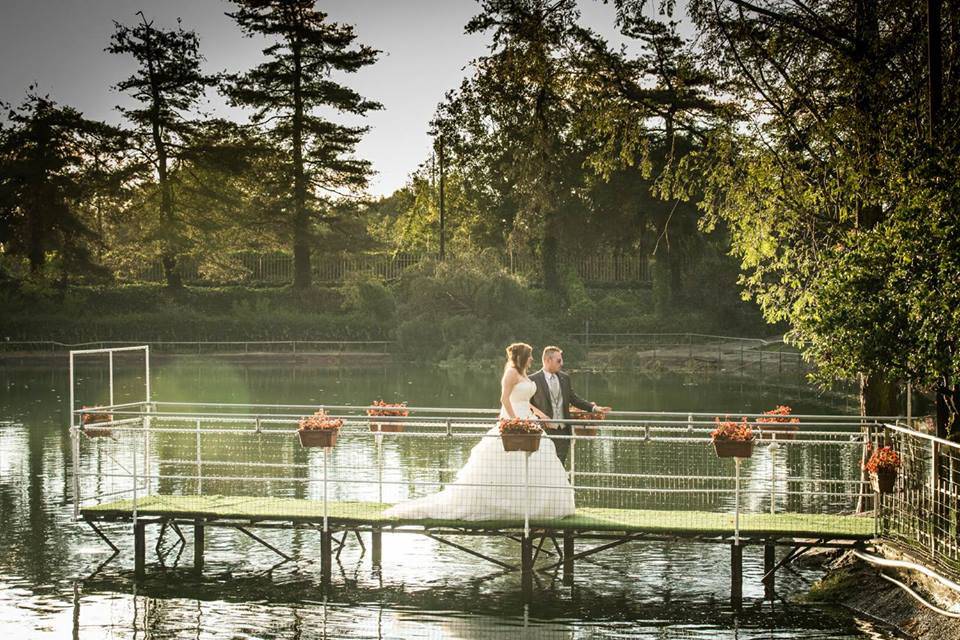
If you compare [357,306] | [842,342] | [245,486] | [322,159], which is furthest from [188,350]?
[842,342]

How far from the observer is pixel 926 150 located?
13.9 m

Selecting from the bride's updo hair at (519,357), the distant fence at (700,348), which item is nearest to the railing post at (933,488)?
the bride's updo hair at (519,357)

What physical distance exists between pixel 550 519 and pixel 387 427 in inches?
112

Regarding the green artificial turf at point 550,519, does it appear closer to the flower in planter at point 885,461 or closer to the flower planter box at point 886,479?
the flower planter box at point 886,479

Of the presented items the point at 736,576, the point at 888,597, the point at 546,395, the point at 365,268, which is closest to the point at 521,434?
the point at 546,395

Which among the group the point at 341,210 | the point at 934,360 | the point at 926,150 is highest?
the point at 341,210

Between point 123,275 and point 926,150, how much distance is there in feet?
200

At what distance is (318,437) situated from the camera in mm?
14836

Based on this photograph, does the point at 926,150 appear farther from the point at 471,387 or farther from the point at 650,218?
the point at 650,218

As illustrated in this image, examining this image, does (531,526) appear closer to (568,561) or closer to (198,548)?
(568,561)

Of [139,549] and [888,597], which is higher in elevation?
[139,549]

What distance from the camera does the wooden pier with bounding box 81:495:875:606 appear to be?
1424 centimetres

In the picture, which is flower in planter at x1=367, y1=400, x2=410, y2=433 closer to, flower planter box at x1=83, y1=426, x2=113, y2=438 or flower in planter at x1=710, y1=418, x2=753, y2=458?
flower planter box at x1=83, y1=426, x2=113, y2=438

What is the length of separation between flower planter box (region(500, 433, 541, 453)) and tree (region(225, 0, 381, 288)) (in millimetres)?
50398
